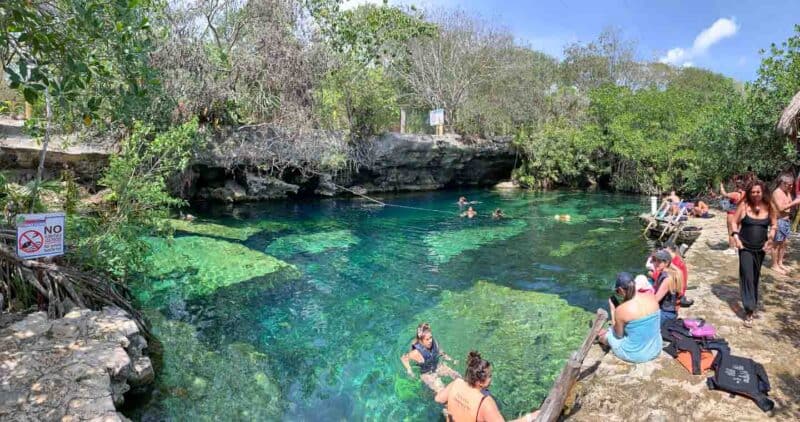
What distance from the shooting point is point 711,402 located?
4.73 metres

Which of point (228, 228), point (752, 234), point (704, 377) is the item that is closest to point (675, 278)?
point (752, 234)

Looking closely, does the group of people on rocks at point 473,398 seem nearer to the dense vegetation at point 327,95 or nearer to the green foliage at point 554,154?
the dense vegetation at point 327,95

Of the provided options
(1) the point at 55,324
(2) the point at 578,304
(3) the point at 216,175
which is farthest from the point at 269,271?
(3) the point at 216,175

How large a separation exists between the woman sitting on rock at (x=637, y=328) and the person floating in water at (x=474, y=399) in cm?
164

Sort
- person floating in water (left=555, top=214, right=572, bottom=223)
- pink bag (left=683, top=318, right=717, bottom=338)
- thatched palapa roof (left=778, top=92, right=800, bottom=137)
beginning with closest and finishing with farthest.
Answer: pink bag (left=683, top=318, right=717, bottom=338)
thatched palapa roof (left=778, top=92, right=800, bottom=137)
person floating in water (left=555, top=214, right=572, bottom=223)

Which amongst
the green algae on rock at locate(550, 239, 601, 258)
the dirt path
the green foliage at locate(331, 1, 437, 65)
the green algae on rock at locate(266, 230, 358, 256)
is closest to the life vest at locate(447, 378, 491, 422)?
the dirt path

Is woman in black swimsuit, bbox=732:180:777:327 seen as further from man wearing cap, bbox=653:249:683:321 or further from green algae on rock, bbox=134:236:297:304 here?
green algae on rock, bbox=134:236:297:304

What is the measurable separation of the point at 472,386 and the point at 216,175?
21334 mm

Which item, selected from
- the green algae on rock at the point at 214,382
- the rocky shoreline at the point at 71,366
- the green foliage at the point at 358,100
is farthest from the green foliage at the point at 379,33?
the rocky shoreline at the point at 71,366

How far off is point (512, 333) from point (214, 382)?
16.1ft

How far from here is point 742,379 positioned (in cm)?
489

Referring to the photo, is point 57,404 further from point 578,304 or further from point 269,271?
point 578,304

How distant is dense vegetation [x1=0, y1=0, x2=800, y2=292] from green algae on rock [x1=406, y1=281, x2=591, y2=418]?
5.39 metres

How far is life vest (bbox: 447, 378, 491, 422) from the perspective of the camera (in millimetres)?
4613
